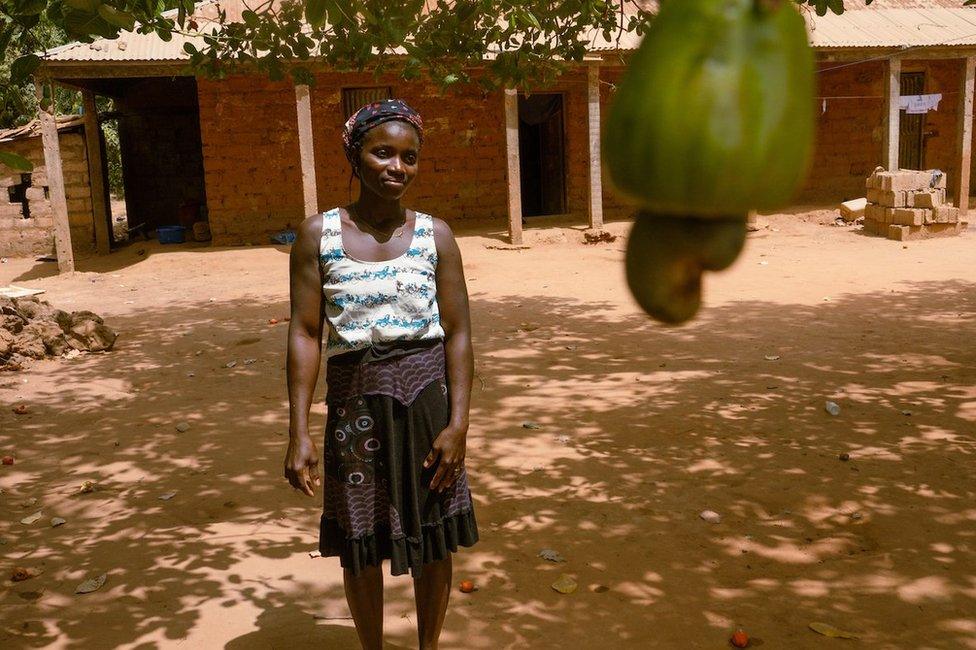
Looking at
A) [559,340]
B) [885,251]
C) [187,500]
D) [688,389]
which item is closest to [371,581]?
[187,500]

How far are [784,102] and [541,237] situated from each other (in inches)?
521

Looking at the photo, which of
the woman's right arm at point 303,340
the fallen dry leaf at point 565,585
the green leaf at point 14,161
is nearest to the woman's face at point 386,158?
the woman's right arm at point 303,340

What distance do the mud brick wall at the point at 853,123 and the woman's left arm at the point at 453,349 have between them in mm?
14335

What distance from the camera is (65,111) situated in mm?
23438

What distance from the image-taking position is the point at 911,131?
16719 mm

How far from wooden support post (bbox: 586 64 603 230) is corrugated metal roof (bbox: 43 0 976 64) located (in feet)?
1.48

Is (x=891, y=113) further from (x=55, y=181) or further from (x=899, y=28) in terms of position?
(x=55, y=181)

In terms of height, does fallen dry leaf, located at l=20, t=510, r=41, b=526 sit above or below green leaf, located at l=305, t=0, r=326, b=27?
below

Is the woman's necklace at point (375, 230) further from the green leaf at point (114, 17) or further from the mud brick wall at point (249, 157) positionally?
the mud brick wall at point (249, 157)

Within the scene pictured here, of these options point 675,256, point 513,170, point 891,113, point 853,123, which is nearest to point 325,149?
point 513,170

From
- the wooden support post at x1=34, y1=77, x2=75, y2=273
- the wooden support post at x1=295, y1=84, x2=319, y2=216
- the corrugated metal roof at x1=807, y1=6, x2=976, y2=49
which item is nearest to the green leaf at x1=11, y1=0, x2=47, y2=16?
the wooden support post at x1=295, y1=84, x2=319, y2=216

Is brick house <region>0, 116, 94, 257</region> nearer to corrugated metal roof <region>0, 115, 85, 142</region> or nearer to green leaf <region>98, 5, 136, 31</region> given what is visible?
corrugated metal roof <region>0, 115, 85, 142</region>

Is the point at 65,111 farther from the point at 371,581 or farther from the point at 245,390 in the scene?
the point at 371,581

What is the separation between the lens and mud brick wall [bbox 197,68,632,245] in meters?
13.5
